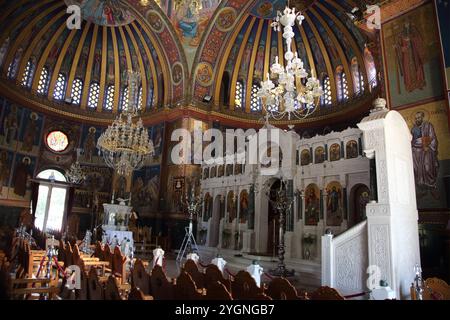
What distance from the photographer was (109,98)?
72.8 feet

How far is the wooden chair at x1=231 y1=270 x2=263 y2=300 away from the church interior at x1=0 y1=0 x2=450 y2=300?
20 cm

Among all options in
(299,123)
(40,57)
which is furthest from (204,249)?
(40,57)

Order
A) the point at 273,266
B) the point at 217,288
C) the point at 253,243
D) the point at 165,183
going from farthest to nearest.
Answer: the point at 165,183, the point at 253,243, the point at 273,266, the point at 217,288

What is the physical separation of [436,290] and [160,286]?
5035 mm

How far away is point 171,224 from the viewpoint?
1788cm

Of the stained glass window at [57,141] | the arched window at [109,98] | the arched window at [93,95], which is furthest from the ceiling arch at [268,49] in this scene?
the stained glass window at [57,141]

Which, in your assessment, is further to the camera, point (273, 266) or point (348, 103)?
point (348, 103)

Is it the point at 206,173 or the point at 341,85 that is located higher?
the point at 341,85

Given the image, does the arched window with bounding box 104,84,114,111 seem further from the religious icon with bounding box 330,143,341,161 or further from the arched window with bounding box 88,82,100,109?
the religious icon with bounding box 330,143,341,161

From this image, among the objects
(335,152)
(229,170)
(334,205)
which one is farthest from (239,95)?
(334,205)

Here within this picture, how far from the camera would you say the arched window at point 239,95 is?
2098 cm

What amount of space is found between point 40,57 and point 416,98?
20273mm

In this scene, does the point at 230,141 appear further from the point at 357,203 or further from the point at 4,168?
the point at 4,168
